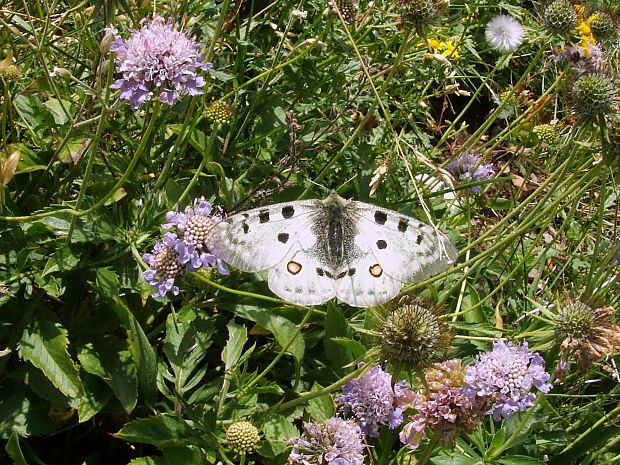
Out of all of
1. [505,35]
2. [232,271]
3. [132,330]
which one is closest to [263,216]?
[232,271]

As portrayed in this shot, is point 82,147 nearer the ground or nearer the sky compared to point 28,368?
nearer the sky

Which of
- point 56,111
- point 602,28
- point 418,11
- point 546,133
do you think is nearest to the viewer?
point 418,11

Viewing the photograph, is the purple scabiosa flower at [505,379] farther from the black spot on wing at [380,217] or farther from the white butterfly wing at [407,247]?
the black spot on wing at [380,217]

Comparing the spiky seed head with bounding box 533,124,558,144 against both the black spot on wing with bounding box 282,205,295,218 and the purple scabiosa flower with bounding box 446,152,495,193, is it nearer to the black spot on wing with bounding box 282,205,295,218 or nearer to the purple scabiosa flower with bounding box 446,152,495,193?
the purple scabiosa flower with bounding box 446,152,495,193

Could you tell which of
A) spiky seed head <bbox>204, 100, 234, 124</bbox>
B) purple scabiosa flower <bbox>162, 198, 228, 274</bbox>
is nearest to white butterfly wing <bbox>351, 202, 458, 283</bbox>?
purple scabiosa flower <bbox>162, 198, 228, 274</bbox>

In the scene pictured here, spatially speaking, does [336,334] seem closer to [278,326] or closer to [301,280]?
[278,326]

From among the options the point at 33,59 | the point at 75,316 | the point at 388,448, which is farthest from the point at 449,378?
the point at 33,59

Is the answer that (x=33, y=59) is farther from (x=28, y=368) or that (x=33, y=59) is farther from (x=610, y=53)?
(x=610, y=53)
